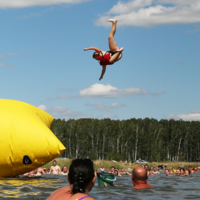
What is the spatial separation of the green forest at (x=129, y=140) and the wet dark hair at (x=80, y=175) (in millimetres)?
56293

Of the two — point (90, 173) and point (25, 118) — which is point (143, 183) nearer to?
point (25, 118)

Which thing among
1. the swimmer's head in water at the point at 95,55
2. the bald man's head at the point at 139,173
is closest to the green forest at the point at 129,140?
the bald man's head at the point at 139,173

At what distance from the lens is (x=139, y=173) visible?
9.05 metres

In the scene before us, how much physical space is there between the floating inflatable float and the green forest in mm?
47377

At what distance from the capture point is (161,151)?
2490 inches

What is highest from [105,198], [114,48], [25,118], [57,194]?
[114,48]

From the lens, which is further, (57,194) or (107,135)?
(107,135)

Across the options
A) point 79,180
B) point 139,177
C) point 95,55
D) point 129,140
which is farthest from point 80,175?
point 129,140

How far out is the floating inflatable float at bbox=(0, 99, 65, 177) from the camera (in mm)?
11547

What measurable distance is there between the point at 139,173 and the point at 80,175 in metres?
6.20

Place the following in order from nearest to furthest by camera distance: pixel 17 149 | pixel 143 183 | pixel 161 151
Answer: pixel 143 183 → pixel 17 149 → pixel 161 151

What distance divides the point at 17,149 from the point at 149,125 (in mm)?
59686

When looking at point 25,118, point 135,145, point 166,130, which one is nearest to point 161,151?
point 135,145

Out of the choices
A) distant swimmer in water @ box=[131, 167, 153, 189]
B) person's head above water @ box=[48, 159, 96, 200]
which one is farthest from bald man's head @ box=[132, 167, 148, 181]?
person's head above water @ box=[48, 159, 96, 200]
